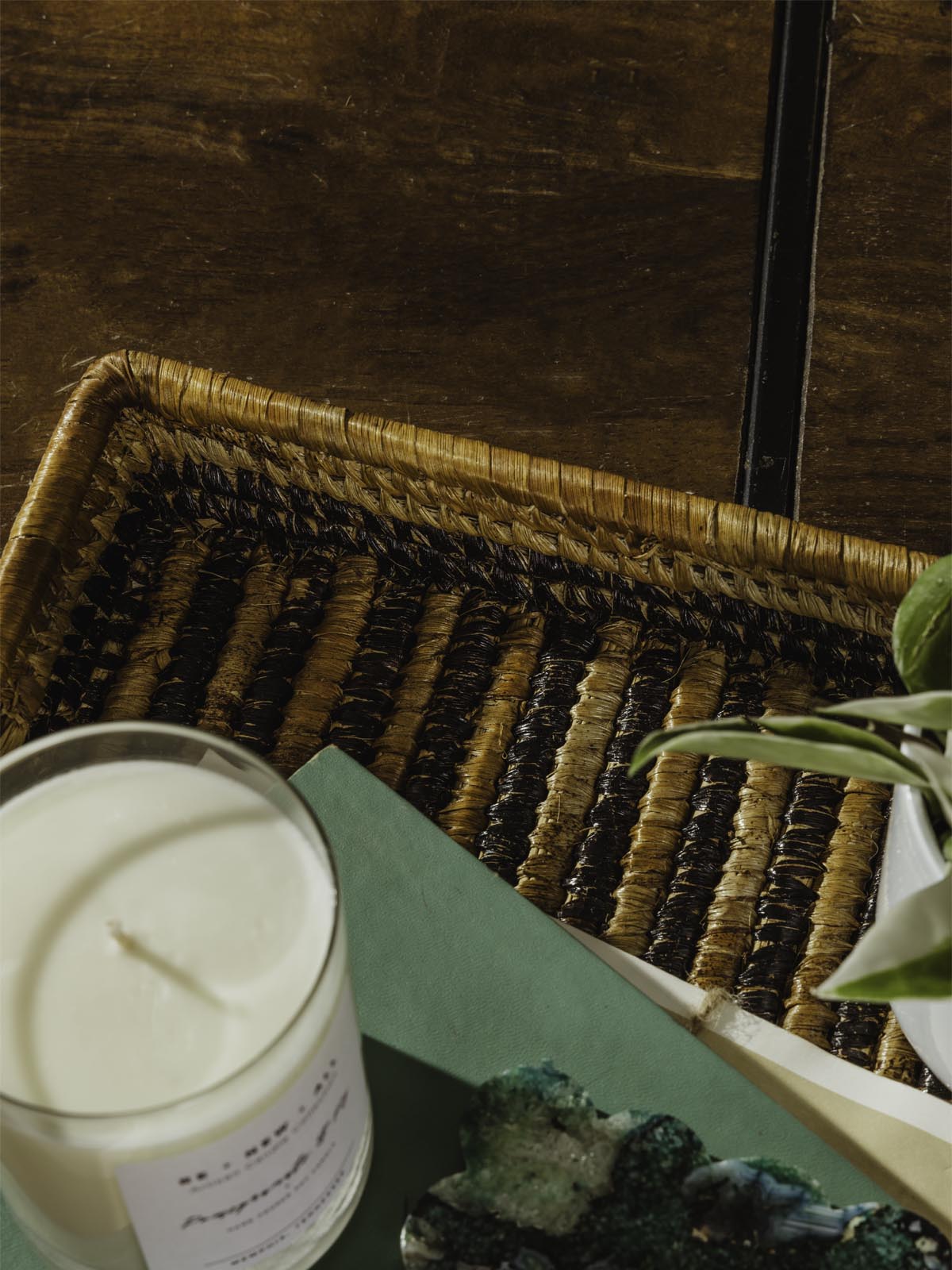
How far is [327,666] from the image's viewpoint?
1.55 feet

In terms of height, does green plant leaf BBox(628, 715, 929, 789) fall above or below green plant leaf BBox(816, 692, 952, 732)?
below

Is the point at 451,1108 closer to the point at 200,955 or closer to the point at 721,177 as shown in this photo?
the point at 200,955

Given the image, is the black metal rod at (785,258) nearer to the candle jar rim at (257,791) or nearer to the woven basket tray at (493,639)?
the woven basket tray at (493,639)

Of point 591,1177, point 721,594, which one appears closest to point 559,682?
point 721,594

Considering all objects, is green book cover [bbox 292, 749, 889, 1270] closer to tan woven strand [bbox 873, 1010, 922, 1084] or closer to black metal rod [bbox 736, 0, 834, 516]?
tan woven strand [bbox 873, 1010, 922, 1084]

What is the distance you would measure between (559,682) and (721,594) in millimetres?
62

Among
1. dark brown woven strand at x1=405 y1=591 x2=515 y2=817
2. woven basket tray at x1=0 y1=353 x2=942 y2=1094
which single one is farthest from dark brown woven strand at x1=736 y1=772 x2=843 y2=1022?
dark brown woven strand at x1=405 y1=591 x2=515 y2=817

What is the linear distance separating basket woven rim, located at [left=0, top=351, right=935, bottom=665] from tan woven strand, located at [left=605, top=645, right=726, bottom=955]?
0.15ft

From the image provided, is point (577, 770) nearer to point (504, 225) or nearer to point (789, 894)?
point (789, 894)

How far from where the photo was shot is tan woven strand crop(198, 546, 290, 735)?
464 mm

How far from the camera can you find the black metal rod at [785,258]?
573mm

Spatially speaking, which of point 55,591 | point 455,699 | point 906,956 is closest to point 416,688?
point 455,699

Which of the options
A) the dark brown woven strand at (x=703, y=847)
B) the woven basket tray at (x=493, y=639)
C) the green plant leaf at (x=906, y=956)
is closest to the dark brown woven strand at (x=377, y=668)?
the woven basket tray at (x=493, y=639)

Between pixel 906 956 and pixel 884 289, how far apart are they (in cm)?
39
